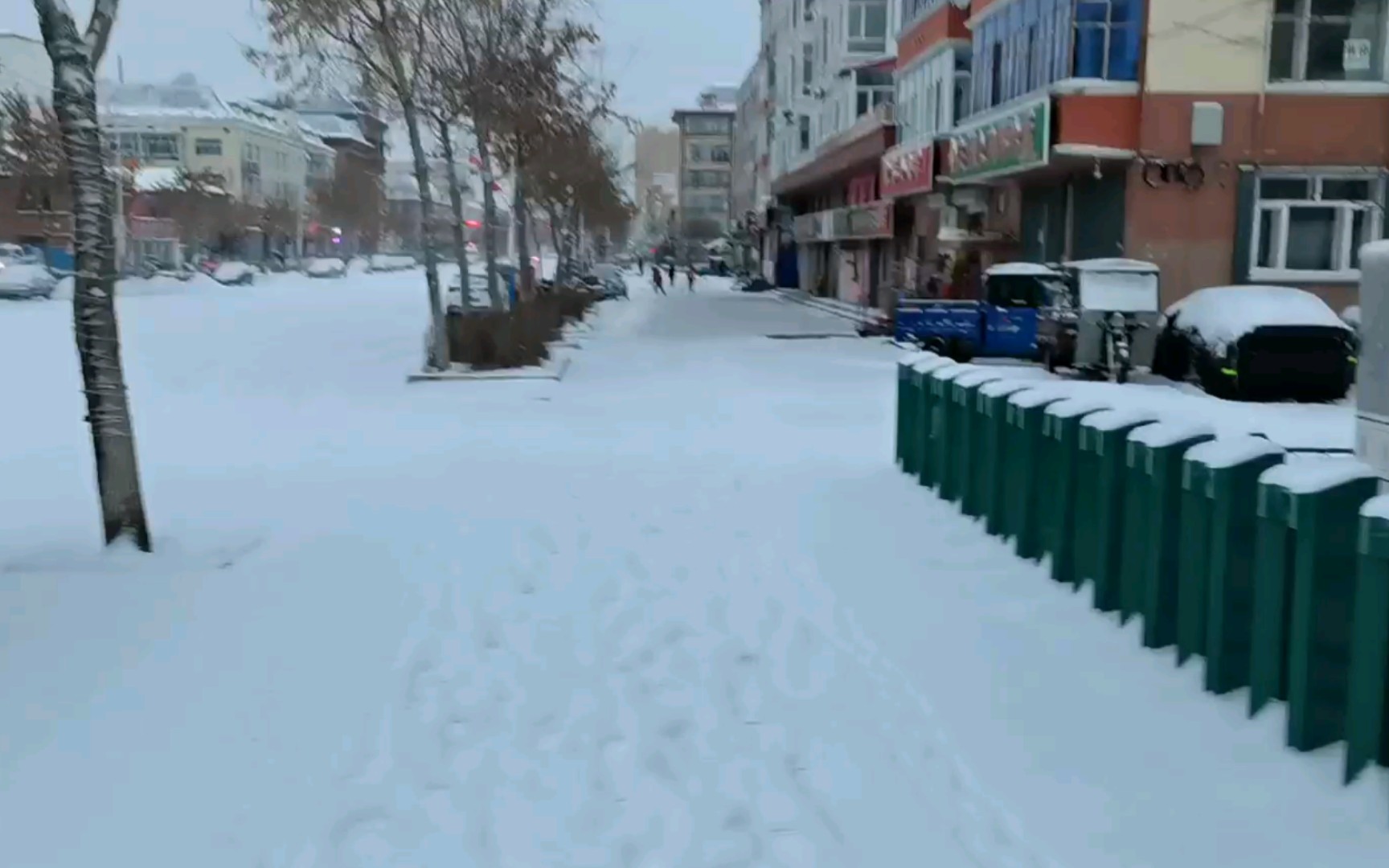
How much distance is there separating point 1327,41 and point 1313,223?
9.60 ft

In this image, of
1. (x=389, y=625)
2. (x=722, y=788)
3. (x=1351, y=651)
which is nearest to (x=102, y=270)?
(x=389, y=625)

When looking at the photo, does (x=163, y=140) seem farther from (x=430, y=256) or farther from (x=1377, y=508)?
(x=1377, y=508)

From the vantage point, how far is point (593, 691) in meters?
6.13

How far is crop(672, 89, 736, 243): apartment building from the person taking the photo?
145 m

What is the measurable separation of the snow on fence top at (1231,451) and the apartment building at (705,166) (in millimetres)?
138942

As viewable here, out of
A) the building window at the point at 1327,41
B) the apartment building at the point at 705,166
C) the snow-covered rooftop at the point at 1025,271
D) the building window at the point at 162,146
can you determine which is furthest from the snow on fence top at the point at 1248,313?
the apartment building at the point at 705,166

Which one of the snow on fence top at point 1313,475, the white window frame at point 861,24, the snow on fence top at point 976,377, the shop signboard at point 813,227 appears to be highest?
the white window frame at point 861,24

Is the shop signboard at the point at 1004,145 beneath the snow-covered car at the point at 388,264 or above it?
above

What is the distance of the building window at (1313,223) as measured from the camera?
2414 centimetres

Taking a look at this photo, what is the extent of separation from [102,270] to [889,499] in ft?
18.3

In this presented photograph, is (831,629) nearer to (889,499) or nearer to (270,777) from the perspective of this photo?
(270,777)

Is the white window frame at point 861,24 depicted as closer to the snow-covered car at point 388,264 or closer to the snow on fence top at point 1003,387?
the snow on fence top at point 1003,387

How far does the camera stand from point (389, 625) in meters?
7.17

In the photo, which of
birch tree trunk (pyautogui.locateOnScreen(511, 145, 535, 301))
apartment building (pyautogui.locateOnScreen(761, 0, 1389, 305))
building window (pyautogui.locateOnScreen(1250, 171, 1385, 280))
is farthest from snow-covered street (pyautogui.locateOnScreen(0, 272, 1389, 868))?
birch tree trunk (pyautogui.locateOnScreen(511, 145, 535, 301))
